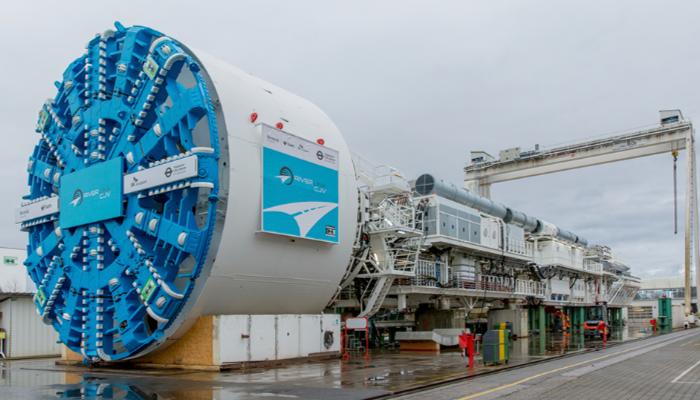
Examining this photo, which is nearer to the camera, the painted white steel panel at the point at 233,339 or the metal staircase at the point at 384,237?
the painted white steel panel at the point at 233,339

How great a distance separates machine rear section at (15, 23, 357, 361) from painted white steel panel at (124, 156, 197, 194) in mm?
62

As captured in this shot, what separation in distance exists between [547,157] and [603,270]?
16.1 metres

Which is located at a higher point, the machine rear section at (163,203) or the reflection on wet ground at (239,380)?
the machine rear section at (163,203)

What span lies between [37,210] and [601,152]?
41.4 meters

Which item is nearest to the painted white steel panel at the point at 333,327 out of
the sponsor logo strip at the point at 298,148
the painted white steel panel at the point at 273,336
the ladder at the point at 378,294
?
the painted white steel panel at the point at 273,336

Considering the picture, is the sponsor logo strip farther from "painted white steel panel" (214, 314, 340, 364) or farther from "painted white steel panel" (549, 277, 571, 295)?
"painted white steel panel" (549, 277, 571, 295)

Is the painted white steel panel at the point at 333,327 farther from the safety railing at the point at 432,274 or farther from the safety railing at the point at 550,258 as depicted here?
the safety railing at the point at 550,258

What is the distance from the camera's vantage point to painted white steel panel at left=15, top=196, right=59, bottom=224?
23.0m

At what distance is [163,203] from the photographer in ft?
67.1

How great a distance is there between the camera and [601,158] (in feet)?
157

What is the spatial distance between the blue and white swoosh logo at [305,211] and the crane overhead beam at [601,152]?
33867 millimetres

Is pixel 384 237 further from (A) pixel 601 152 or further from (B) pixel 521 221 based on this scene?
(A) pixel 601 152

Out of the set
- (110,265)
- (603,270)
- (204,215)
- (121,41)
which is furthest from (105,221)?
(603,270)

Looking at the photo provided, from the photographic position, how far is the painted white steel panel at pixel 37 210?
75.6ft
